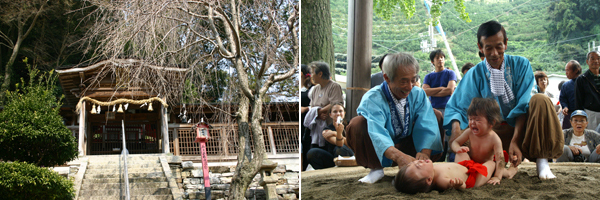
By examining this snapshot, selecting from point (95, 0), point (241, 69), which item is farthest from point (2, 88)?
point (241, 69)

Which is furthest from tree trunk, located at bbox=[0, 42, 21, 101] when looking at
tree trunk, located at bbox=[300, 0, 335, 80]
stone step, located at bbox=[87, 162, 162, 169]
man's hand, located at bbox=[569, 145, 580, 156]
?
man's hand, located at bbox=[569, 145, 580, 156]

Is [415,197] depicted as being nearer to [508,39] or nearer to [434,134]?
[434,134]

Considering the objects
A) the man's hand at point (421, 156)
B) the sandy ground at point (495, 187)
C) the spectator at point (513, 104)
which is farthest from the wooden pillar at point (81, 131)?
the spectator at point (513, 104)

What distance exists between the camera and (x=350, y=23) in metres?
3.42

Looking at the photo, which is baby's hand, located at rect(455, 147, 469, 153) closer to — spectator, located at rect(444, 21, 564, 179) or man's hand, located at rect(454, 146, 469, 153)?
man's hand, located at rect(454, 146, 469, 153)

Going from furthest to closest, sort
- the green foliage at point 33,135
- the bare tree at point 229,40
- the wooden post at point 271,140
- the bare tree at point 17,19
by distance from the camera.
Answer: the bare tree at point 17,19
the wooden post at point 271,140
the green foliage at point 33,135
the bare tree at point 229,40

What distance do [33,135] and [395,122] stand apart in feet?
24.2

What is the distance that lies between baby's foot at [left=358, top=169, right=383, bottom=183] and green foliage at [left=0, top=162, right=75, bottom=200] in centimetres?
608

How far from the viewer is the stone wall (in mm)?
9848

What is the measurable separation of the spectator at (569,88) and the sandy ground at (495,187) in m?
0.40

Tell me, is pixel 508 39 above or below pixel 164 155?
above

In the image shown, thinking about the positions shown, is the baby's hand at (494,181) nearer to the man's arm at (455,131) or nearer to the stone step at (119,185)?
the man's arm at (455,131)

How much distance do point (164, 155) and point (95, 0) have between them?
5.12m

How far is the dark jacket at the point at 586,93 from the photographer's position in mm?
3293
